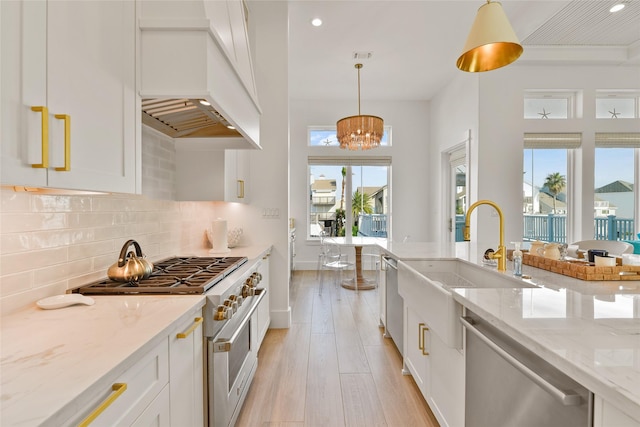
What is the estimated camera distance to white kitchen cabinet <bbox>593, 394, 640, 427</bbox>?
24.5 inches

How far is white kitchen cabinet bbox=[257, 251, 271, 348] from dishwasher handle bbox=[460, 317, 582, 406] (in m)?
1.79

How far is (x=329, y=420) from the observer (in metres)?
1.87

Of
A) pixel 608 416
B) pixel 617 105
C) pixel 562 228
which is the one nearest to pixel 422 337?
pixel 608 416

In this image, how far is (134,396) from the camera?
0.89 m

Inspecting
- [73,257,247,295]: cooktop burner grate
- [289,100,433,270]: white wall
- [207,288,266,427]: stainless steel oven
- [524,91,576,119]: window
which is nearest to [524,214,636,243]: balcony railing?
[524,91,576,119]: window

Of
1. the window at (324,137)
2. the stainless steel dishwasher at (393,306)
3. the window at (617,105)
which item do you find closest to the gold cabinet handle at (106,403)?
the stainless steel dishwasher at (393,306)

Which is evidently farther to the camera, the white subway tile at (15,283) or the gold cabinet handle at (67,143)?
the white subway tile at (15,283)

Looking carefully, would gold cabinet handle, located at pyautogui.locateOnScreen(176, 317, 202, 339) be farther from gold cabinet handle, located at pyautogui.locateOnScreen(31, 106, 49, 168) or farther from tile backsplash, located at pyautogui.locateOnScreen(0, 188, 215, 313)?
gold cabinet handle, located at pyautogui.locateOnScreen(31, 106, 49, 168)

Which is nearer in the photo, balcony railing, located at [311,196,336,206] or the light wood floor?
the light wood floor

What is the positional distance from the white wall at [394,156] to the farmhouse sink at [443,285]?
4.12 metres

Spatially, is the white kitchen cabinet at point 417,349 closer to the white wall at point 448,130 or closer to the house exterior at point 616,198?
the white wall at point 448,130

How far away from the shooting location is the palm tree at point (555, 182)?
4852 mm

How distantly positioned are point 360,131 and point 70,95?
12.5 feet

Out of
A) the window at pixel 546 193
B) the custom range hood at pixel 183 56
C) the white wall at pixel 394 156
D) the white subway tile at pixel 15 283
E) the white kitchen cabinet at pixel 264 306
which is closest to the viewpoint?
the white subway tile at pixel 15 283
